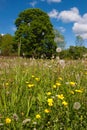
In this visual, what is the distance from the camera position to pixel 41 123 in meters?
4.24

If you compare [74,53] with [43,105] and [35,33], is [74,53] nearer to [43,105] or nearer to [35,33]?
[43,105]

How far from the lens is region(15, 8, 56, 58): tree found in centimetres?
5316

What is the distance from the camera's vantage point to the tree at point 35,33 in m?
53.2

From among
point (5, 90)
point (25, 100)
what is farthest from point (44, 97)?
point (5, 90)

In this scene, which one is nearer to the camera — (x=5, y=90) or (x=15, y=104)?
(x=15, y=104)

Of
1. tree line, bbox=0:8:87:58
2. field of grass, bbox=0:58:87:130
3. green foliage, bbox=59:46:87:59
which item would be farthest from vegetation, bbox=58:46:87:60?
tree line, bbox=0:8:87:58

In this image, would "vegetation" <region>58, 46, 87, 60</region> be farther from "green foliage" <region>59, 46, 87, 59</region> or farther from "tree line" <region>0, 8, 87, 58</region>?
"tree line" <region>0, 8, 87, 58</region>

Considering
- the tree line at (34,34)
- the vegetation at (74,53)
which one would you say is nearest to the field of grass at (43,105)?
the vegetation at (74,53)

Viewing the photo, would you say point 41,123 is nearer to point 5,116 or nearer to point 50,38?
point 5,116

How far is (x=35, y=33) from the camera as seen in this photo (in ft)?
182

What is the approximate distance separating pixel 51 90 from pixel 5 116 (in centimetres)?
112

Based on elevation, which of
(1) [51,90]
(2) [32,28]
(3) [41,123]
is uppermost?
(2) [32,28]

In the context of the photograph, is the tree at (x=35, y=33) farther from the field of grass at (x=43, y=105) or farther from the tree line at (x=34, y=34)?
the field of grass at (x=43, y=105)

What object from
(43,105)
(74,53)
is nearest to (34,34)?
(74,53)
